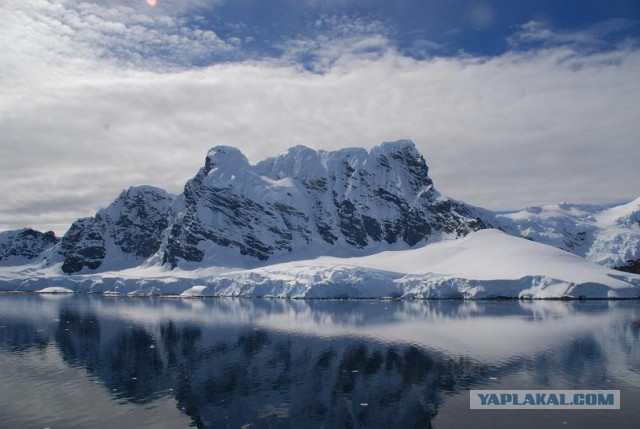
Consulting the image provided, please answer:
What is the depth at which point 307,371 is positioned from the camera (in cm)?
4750

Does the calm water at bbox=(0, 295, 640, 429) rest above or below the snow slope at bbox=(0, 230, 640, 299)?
below

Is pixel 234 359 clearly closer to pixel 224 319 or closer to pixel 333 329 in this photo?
pixel 333 329

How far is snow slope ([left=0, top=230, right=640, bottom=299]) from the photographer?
431ft

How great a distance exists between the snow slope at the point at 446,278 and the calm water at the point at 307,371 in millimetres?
49418

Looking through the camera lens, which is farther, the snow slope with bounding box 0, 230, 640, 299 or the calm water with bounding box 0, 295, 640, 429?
the snow slope with bounding box 0, 230, 640, 299

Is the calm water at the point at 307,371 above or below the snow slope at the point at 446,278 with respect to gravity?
below

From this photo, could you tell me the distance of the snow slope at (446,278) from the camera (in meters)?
131

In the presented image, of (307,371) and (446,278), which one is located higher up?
(446,278)

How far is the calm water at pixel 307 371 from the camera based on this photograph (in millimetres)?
34375

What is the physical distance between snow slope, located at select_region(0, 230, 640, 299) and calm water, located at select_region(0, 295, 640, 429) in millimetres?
49418

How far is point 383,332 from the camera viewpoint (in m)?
71.8

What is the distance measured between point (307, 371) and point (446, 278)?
318ft

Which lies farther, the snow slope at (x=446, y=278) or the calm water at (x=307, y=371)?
the snow slope at (x=446, y=278)

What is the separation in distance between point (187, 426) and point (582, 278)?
12060 centimetres
